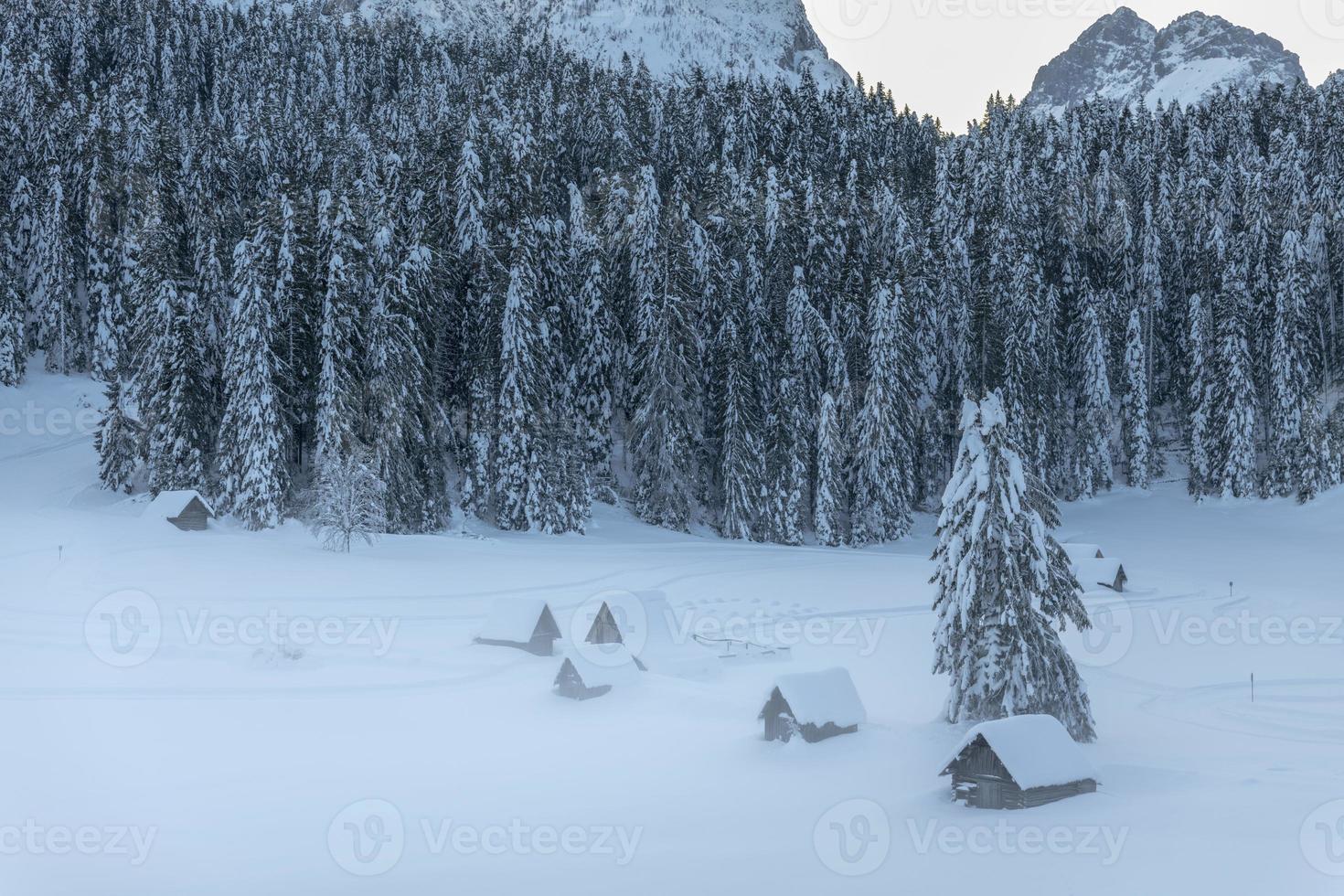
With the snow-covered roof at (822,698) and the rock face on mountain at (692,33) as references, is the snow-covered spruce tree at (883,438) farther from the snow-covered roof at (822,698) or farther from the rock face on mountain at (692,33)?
the rock face on mountain at (692,33)

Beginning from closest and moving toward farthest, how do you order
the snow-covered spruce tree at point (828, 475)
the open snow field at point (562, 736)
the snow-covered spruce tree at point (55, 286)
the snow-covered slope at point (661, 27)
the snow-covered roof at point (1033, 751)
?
the open snow field at point (562, 736)
the snow-covered roof at point (1033, 751)
the snow-covered spruce tree at point (828, 475)
the snow-covered spruce tree at point (55, 286)
the snow-covered slope at point (661, 27)

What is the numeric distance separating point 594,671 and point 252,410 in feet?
74.9

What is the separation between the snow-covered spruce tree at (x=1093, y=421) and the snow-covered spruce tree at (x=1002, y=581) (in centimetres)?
→ 4388

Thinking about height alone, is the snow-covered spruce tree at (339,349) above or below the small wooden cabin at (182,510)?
above

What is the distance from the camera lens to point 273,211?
152 ft

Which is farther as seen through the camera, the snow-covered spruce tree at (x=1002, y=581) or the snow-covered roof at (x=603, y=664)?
the snow-covered roof at (x=603, y=664)

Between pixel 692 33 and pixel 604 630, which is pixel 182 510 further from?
pixel 692 33

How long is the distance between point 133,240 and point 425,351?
17.8 meters

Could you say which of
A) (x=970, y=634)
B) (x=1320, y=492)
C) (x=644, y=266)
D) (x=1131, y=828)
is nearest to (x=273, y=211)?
(x=644, y=266)

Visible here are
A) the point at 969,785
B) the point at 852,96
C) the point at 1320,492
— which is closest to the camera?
the point at 969,785

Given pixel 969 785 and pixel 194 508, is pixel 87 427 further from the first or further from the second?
pixel 969 785

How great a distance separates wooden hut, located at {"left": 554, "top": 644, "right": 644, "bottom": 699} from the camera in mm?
28562

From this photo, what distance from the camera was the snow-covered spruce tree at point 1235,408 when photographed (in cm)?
5847

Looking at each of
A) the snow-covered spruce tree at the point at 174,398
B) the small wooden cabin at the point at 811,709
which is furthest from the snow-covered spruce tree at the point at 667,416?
the small wooden cabin at the point at 811,709
